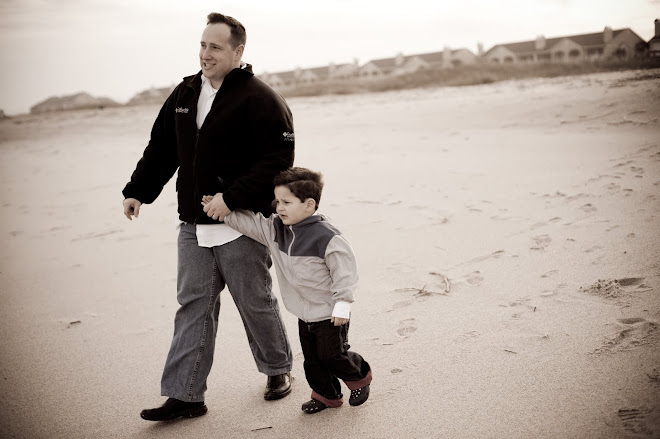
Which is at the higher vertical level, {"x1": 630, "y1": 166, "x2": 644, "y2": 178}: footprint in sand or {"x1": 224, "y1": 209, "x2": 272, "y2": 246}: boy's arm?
{"x1": 224, "y1": 209, "x2": 272, "y2": 246}: boy's arm

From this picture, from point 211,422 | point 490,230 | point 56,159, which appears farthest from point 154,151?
point 56,159

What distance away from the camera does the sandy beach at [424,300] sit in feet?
9.59

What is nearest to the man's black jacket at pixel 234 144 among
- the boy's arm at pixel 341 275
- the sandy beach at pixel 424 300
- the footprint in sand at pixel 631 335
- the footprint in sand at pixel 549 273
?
the boy's arm at pixel 341 275

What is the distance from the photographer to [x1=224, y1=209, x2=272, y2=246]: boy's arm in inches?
115

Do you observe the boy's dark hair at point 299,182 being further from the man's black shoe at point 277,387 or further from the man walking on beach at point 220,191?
the man's black shoe at point 277,387

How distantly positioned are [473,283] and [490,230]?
142 cm

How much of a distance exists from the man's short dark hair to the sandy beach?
6.52 feet

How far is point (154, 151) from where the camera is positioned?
3.28 metres

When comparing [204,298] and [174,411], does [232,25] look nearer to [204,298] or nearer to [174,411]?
[204,298]

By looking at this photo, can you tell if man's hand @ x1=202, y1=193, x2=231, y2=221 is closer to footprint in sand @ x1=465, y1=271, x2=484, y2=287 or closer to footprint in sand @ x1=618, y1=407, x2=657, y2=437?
footprint in sand @ x1=618, y1=407, x2=657, y2=437

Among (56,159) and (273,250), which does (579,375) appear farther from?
(56,159)

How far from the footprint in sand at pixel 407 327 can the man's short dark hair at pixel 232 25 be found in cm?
210

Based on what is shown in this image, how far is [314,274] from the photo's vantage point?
2.83 m

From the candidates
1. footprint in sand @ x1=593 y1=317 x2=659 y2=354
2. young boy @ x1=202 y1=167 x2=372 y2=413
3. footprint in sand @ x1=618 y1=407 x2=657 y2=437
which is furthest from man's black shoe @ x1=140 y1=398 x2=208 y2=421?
footprint in sand @ x1=593 y1=317 x2=659 y2=354
